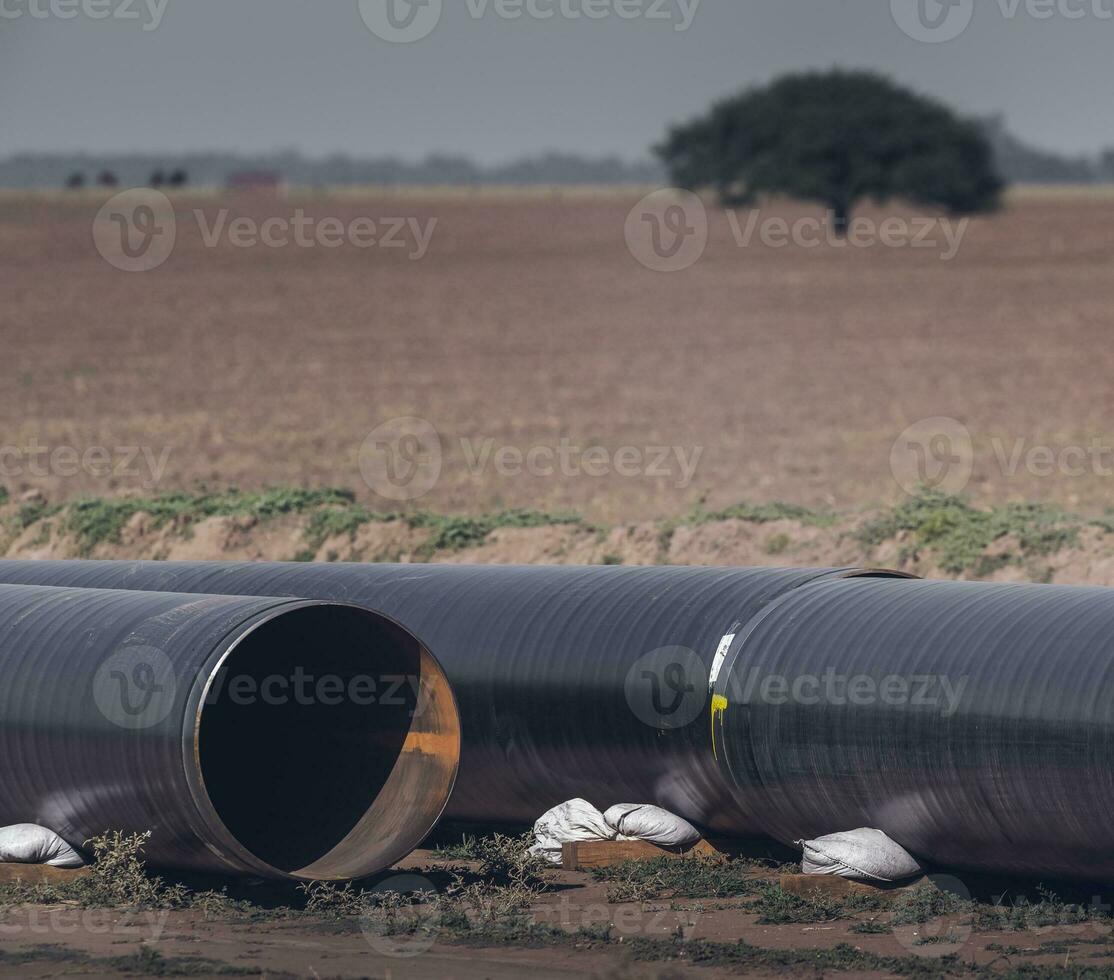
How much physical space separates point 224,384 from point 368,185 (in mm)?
97081

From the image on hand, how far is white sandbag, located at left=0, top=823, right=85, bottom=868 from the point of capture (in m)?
11.6

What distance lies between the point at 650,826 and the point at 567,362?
27872 millimetres

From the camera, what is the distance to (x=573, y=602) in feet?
43.4

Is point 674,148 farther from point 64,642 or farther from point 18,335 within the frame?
point 64,642

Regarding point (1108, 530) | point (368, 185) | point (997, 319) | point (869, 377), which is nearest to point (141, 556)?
point (1108, 530)
